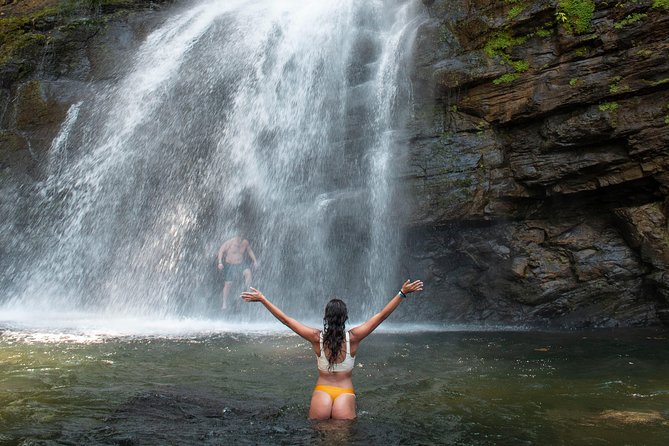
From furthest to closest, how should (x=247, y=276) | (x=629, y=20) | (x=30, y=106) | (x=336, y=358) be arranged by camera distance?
(x=30, y=106) → (x=247, y=276) → (x=629, y=20) → (x=336, y=358)

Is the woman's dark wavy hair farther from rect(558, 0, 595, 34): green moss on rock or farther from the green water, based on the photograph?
rect(558, 0, 595, 34): green moss on rock

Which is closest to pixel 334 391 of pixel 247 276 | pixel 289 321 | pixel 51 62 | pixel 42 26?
pixel 289 321

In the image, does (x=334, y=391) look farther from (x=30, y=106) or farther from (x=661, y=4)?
(x=30, y=106)

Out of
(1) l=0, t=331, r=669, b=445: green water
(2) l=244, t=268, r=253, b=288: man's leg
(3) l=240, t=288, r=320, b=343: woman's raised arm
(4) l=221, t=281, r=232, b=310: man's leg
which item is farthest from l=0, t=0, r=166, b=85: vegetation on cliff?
(3) l=240, t=288, r=320, b=343: woman's raised arm

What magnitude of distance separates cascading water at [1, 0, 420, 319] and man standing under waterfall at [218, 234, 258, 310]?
2.26 ft

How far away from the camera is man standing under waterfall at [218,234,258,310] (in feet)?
45.6

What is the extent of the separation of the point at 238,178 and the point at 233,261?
8.34 feet

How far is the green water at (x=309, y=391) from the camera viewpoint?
16.6 ft

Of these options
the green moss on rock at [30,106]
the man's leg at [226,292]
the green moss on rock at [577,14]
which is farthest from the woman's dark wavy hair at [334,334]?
the green moss on rock at [30,106]

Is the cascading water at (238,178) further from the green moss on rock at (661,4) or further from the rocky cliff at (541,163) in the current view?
the green moss on rock at (661,4)

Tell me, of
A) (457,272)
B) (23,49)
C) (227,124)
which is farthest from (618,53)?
(23,49)

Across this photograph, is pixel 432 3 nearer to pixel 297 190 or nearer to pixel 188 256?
pixel 297 190

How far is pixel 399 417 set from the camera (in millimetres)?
5715

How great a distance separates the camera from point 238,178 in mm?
15312
